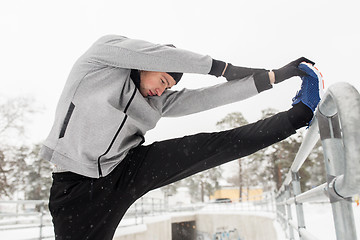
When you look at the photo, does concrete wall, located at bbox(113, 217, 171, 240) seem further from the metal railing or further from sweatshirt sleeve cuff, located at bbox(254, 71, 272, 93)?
the metal railing

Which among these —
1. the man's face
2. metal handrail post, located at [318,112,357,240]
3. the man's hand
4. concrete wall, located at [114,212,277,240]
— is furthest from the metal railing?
concrete wall, located at [114,212,277,240]

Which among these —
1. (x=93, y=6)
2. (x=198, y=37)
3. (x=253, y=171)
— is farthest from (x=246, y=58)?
(x=93, y=6)

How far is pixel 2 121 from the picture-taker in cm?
1246

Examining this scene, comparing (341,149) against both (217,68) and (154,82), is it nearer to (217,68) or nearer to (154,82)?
(217,68)

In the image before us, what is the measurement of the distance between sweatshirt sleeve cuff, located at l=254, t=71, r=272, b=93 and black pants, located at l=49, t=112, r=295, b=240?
8.9 inches

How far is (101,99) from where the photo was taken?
51.4 inches

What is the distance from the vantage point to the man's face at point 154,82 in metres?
1.51

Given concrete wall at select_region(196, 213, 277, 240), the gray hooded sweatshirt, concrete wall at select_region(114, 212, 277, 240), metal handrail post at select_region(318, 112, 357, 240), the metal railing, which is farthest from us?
concrete wall at select_region(196, 213, 277, 240)

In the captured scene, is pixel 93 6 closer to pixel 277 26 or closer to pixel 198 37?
pixel 198 37

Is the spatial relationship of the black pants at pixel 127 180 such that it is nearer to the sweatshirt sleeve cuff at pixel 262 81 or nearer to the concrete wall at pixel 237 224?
the sweatshirt sleeve cuff at pixel 262 81

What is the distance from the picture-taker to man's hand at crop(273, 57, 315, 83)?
130cm

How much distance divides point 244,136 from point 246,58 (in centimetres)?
4079

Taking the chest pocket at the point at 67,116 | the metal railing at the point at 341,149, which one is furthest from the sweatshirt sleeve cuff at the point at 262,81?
the chest pocket at the point at 67,116

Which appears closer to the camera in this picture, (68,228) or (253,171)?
(68,228)
